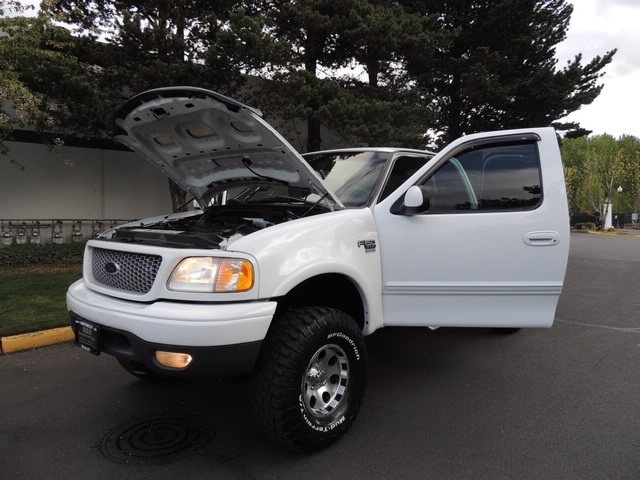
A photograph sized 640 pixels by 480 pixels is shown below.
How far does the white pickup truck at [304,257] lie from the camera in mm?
2510

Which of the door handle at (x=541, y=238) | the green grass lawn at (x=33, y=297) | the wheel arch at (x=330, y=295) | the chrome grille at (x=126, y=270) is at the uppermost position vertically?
the door handle at (x=541, y=238)

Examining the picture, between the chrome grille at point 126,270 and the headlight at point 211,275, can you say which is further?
the chrome grille at point 126,270

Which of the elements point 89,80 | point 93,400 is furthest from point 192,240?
point 89,80

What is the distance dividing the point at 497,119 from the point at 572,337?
14.8m

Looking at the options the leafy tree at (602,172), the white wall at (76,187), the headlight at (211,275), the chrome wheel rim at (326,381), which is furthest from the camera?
the leafy tree at (602,172)

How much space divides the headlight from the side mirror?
49.0 inches

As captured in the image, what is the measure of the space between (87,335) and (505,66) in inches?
666

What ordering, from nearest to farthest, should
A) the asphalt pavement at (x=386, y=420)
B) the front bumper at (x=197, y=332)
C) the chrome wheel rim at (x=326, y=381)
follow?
the front bumper at (x=197, y=332) < the asphalt pavement at (x=386, y=420) < the chrome wheel rim at (x=326, y=381)

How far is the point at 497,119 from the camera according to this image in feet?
60.1

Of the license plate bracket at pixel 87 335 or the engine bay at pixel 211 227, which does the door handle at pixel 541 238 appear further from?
the license plate bracket at pixel 87 335

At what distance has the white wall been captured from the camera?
11445 mm

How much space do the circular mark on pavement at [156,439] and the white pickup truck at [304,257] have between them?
19.8 inches

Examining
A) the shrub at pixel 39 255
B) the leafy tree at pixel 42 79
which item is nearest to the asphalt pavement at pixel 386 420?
the leafy tree at pixel 42 79

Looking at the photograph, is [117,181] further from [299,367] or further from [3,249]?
[299,367]
